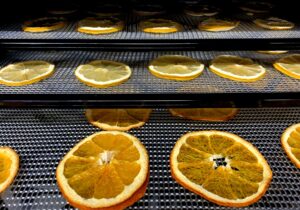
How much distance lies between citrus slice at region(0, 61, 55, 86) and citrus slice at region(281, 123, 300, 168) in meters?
1.26

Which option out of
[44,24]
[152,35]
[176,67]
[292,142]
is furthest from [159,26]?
[292,142]

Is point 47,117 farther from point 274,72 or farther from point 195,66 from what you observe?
point 274,72

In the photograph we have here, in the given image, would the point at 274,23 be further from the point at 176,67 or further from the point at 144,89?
the point at 144,89

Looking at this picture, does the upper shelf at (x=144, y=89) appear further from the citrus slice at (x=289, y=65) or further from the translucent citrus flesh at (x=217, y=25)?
the translucent citrus flesh at (x=217, y=25)

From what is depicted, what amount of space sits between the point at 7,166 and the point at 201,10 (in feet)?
4.63

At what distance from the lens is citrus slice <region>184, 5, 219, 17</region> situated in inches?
66.8

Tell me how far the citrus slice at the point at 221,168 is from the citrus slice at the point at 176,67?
37cm

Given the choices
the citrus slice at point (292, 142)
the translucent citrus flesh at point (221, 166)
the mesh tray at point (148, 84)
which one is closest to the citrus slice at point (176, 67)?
the mesh tray at point (148, 84)

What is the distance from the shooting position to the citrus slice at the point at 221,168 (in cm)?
99

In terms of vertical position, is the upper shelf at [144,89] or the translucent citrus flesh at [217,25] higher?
the translucent citrus flesh at [217,25]

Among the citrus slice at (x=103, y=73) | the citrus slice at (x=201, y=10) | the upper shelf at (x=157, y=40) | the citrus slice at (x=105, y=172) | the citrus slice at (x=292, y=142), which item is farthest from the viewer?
the citrus slice at (x=201, y=10)

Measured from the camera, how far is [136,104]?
122 centimetres

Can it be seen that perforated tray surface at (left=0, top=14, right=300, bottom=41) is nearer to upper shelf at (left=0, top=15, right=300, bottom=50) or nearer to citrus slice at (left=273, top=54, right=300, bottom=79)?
upper shelf at (left=0, top=15, right=300, bottom=50)

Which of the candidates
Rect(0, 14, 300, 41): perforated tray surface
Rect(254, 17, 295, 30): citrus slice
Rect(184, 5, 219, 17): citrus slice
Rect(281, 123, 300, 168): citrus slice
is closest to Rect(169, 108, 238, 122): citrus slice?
Rect(281, 123, 300, 168): citrus slice
